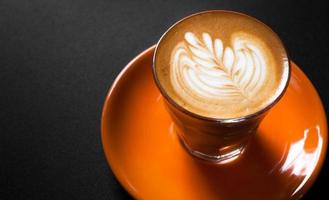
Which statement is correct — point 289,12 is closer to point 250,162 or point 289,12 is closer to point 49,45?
point 250,162

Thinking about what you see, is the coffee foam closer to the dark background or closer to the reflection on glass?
the reflection on glass

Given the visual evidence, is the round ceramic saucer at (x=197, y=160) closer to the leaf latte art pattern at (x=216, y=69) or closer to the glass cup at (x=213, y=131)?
the glass cup at (x=213, y=131)

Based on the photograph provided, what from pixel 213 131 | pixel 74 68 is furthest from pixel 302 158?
pixel 74 68

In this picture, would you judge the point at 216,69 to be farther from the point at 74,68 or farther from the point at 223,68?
the point at 74,68

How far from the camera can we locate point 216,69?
33.4 inches

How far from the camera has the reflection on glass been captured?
873mm

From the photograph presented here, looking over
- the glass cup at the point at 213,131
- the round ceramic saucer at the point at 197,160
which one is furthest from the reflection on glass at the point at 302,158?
the glass cup at the point at 213,131

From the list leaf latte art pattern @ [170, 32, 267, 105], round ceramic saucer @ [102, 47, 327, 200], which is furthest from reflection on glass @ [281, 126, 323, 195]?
leaf latte art pattern @ [170, 32, 267, 105]

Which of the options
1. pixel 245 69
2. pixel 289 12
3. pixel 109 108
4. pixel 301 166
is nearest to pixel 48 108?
pixel 109 108

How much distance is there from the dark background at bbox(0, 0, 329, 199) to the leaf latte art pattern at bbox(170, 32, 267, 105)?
1.06ft

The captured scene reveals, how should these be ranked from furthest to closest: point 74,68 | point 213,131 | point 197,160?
point 74,68 < point 197,160 < point 213,131

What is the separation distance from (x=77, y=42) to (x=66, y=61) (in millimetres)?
81

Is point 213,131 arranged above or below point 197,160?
above

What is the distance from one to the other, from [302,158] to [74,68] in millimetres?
712
